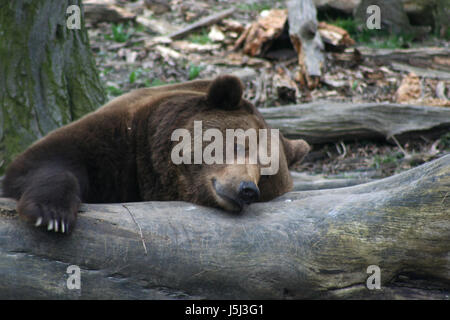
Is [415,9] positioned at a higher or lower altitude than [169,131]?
higher

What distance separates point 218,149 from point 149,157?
2.17 ft

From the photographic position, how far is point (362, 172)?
6.68m

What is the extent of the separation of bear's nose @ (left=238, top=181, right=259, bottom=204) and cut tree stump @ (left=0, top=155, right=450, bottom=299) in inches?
7.3

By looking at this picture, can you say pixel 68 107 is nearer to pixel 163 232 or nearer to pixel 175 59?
pixel 163 232

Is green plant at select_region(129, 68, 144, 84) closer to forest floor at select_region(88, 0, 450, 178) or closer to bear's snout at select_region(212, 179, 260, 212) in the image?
forest floor at select_region(88, 0, 450, 178)

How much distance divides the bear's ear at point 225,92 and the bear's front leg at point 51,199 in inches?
49.3

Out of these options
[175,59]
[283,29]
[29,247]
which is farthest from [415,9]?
[29,247]

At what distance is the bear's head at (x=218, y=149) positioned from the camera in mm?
3633

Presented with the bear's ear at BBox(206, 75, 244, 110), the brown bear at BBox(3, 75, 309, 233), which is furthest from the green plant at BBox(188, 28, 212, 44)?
the bear's ear at BBox(206, 75, 244, 110)

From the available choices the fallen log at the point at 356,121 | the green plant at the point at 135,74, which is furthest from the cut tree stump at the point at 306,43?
the green plant at the point at 135,74

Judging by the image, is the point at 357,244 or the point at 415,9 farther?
the point at 415,9

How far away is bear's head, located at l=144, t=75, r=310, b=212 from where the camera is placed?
3633 millimetres

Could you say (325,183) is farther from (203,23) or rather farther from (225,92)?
(203,23)

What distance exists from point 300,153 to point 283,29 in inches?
241
